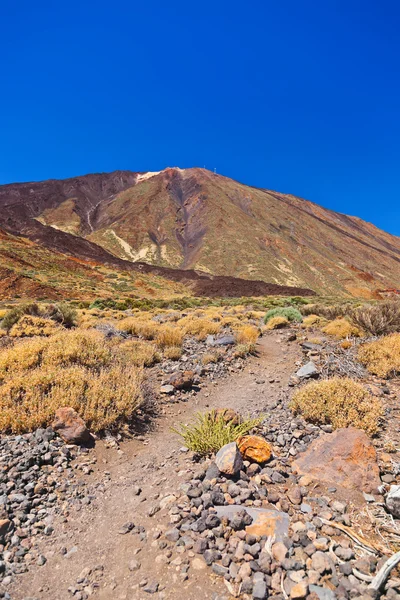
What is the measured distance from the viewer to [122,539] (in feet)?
9.72

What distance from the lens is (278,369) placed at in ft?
27.4

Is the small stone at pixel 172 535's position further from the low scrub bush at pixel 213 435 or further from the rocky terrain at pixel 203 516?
the low scrub bush at pixel 213 435

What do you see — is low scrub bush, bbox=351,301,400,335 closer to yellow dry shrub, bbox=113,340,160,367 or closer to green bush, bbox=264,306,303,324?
green bush, bbox=264,306,303,324

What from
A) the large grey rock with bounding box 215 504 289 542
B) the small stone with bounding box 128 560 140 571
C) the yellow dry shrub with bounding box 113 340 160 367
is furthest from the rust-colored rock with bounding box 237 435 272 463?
the yellow dry shrub with bounding box 113 340 160 367

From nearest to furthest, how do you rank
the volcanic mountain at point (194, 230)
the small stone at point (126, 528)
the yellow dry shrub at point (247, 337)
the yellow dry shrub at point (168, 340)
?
1. the small stone at point (126, 528)
2. the yellow dry shrub at point (168, 340)
3. the yellow dry shrub at point (247, 337)
4. the volcanic mountain at point (194, 230)

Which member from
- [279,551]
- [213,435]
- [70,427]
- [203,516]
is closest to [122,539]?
[203,516]

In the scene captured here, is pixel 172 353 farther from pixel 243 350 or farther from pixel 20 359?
pixel 20 359

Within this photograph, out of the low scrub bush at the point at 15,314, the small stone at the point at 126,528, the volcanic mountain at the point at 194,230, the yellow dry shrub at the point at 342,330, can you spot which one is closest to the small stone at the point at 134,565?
the small stone at the point at 126,528

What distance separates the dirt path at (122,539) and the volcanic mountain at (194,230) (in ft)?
197

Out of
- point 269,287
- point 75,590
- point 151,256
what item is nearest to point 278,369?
point 75,590

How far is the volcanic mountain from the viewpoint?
75.0 m

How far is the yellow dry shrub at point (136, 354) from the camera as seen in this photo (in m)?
7.64

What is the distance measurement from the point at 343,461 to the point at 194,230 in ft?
318

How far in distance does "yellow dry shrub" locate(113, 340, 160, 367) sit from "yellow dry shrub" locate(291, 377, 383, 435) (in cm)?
390
